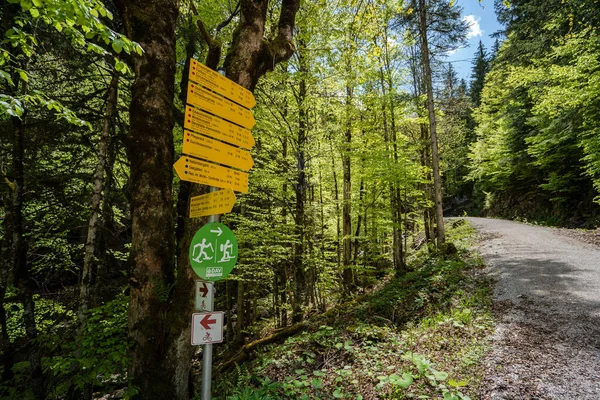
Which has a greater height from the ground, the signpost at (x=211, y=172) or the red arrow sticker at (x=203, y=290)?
the signpost at (x=211, y=172)

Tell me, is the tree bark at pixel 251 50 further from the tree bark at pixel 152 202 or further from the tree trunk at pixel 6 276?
the tree trunk at pixel 6 276

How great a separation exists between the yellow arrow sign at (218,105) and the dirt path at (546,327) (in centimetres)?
393

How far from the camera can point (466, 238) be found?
13859 millimetres

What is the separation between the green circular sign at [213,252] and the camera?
7.39ft

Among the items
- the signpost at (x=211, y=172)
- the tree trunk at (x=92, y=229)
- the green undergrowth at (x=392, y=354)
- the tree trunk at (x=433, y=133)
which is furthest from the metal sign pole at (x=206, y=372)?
the tree trunk at (x=433, y=133)

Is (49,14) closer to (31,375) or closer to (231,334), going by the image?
(31,375)

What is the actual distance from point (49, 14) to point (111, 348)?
11.5ft

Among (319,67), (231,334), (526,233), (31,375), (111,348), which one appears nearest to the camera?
(111,348)

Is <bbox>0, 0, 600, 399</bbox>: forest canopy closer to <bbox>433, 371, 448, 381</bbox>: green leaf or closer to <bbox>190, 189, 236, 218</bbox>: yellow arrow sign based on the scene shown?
<bbox>190, 189, 236, 218</bbox>: yellow arrow sign

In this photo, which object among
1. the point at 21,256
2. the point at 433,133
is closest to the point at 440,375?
the point at 21,256

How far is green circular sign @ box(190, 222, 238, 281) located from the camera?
2254 mm

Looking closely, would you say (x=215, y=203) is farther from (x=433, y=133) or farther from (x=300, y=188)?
(x=433, y=133)

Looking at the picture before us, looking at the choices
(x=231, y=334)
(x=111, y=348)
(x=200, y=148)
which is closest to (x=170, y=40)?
(x=200, y=148)

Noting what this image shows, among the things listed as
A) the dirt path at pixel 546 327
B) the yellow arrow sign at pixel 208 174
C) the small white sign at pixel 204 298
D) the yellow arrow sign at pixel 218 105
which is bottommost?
the dirt path at pixel 546 327
